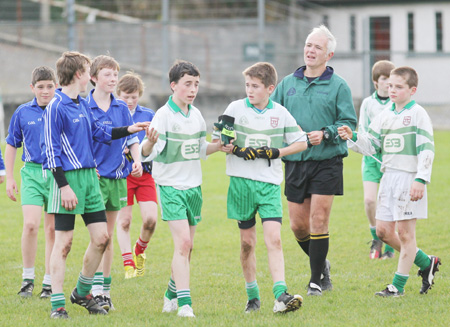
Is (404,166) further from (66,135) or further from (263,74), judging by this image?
(66,135)

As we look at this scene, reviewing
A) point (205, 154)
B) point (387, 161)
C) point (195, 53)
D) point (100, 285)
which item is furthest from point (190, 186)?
point (195, 53)

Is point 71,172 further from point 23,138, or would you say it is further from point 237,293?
point 237,293

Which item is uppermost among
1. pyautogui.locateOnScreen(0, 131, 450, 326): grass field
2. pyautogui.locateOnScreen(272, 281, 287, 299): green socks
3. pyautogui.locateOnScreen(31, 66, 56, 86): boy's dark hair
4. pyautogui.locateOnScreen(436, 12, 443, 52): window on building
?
pyautogui.locateOnScreen(436, 12, 443, 52): window on building

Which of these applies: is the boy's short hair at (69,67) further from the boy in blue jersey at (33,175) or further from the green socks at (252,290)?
the green socks at (252,290)

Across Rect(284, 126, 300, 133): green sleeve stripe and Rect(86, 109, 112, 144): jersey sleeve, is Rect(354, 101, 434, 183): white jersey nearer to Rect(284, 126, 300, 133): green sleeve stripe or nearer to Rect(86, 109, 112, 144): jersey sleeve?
Rect(284, 126, 300, 133): green sleeve stripe

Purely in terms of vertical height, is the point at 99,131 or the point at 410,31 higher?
the point at 410,31

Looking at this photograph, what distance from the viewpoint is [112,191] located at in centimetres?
677

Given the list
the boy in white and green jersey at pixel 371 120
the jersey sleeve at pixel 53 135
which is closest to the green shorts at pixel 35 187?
the jersey sleeve at pixel 53 135

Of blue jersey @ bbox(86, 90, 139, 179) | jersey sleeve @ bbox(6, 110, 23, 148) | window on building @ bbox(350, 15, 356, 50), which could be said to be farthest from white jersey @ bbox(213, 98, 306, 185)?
window on building @ bbox(350, 15, 356, 50)

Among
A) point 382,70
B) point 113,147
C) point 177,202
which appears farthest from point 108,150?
point 382,70

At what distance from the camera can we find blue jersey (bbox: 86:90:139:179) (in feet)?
22.0

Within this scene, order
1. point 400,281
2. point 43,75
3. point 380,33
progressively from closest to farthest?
1. point 400,281
2. point 43,75
3. point 380,33

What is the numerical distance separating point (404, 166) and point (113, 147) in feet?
8.87

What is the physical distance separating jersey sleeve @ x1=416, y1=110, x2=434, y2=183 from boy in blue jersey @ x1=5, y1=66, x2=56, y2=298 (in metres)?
3.50
